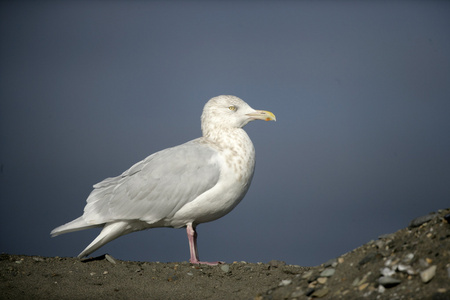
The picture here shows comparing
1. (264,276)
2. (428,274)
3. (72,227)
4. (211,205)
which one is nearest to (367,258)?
(428,274)

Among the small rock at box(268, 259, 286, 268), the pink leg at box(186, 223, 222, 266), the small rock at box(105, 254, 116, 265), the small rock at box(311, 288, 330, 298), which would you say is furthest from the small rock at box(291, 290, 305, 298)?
the small rock at box(105, 254, 116, 265)

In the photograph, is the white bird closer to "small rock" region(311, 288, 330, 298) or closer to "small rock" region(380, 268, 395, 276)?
"small rock" region(311, 288, 330, 298)

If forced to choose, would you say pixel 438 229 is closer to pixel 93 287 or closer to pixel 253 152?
pixel 253 152

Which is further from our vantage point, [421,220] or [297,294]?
[421,220]

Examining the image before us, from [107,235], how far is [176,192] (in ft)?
4.16

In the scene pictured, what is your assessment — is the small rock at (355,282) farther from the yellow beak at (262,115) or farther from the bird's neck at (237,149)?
the yellow beak at (262,115)

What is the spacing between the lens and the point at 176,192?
8656 mm

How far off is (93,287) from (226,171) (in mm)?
2575

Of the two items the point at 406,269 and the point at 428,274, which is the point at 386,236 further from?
the point at 428,274

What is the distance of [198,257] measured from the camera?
9.12m

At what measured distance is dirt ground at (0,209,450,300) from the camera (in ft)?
19.1

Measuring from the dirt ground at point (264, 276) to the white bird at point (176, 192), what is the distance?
590 millimetres

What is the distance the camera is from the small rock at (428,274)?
18.2ft

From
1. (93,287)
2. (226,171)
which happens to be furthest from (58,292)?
(226,171)
